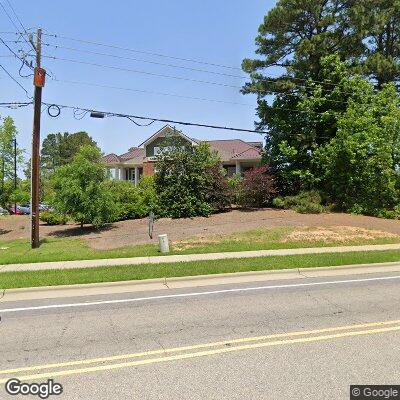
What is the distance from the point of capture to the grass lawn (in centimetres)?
1427

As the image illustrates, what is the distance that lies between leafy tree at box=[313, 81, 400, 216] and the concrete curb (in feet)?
44.9

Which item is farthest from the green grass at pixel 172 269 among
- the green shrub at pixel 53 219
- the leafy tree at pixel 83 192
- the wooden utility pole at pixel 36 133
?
the green shrub at pixel 53 219

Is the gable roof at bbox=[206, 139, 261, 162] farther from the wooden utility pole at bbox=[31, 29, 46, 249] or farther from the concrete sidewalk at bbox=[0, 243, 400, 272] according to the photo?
the concrete sidewalk at bbox=[0, 243, 400, 272]

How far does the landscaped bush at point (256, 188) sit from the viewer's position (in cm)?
2600

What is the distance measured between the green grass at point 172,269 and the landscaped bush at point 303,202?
10.7 metres

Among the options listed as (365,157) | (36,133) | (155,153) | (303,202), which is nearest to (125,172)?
(155,153)

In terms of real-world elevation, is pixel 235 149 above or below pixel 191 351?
above

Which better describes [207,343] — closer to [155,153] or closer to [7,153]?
[7,153]

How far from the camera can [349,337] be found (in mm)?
5738

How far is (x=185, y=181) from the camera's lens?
968 inches

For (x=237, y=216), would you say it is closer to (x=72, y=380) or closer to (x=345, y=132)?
(x=345, y=132)

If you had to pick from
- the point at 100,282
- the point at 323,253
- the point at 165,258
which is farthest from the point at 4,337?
the point at 323,253

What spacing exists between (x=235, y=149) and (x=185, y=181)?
23873 millimetres

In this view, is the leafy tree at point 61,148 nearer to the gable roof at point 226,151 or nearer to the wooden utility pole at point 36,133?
the gable roof at point 226,151
